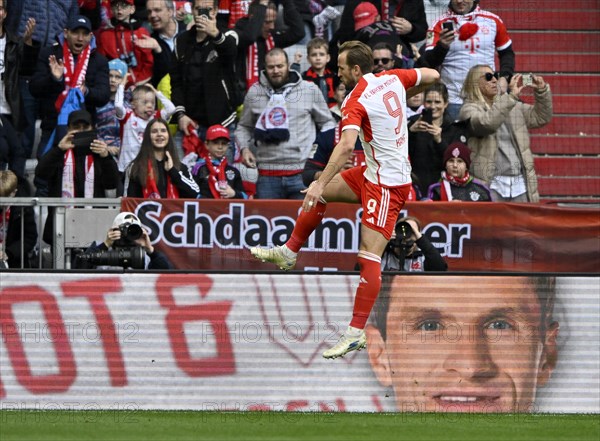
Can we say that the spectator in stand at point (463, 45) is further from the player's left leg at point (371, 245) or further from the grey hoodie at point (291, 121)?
the player's left leg at point (371, 245)

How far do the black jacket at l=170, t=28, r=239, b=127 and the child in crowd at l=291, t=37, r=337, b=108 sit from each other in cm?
82

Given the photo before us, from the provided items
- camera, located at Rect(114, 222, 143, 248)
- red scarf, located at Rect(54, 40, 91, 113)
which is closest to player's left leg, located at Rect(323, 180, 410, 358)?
camera, located at Rect(114, 222, 143, 248)

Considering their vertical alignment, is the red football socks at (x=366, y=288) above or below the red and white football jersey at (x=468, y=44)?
below

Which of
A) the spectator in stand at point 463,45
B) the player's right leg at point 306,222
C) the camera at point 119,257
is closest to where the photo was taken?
the player's right leg at point 306,222

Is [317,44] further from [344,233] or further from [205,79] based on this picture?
[344,233]

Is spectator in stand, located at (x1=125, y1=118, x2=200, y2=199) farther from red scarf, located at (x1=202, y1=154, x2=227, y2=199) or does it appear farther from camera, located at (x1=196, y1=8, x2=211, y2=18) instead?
camera, located at (x1=196, y1=8, x2=211, y2=18)

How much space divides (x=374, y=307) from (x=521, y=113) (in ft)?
12.4

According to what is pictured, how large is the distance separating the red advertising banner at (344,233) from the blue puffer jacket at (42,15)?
2.86 meters

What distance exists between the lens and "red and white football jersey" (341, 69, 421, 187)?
8396 mm

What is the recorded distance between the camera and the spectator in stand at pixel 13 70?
12.5 m

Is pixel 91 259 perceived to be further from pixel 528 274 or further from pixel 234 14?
pixel 234 14

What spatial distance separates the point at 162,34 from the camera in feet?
42.9

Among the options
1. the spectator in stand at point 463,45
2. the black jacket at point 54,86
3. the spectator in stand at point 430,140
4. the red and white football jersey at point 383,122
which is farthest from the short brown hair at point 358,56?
the black jacket at point 54,86

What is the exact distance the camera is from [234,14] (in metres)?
13.2
